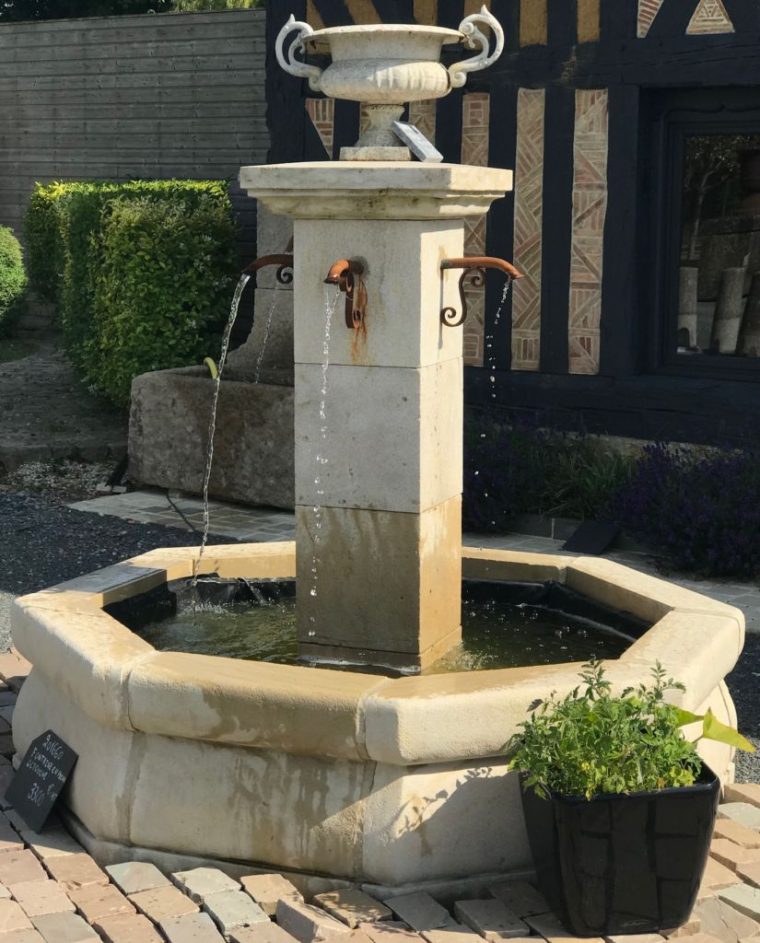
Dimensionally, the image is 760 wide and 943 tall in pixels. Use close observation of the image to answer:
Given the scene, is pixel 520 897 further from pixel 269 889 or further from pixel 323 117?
pixel 323 117

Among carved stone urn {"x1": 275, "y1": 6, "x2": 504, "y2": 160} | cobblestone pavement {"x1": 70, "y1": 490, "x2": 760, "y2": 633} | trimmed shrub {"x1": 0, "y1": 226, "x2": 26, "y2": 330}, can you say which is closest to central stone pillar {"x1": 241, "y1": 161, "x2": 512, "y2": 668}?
carved stone urn {"x1": 275, "y1": 6, "x2": 504, "y2": 160}

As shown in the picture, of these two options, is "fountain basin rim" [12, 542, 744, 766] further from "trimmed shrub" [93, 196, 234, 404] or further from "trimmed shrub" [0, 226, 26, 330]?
"trimmed shrub" [0, 226, 26, 330]

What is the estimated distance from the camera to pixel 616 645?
489 centimetres

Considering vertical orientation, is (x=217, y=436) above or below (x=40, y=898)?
above

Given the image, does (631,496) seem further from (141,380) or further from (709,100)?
(141,380)

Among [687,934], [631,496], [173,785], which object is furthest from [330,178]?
[631,496]

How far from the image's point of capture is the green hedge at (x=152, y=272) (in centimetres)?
961

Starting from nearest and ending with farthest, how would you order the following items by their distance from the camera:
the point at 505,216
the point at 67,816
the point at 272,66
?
the point at 67,816 < the point at 505,216 < the point at 272,66

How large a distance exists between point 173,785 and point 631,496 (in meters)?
3.97

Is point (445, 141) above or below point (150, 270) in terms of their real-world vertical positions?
above

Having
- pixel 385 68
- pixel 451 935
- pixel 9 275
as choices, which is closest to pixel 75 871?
pixel 451 935

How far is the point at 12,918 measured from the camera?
146 inches

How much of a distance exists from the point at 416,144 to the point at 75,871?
91.4 inches

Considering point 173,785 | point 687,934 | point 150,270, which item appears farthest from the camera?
point 150,270
